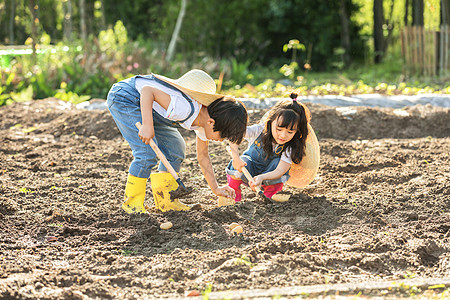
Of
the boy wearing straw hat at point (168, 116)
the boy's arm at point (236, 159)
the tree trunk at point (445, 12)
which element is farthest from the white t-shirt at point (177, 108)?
the tree trunk at point (445, 12)

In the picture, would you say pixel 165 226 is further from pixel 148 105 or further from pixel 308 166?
pixel 308 166

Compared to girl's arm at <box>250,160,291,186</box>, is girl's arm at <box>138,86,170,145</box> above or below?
above

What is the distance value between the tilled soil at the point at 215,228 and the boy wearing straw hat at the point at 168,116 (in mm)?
269

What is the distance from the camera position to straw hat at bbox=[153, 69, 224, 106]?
125 inches

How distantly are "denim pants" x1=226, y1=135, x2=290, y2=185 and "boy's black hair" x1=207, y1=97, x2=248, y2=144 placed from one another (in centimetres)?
72

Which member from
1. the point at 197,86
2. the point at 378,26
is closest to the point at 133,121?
the point at 197,86

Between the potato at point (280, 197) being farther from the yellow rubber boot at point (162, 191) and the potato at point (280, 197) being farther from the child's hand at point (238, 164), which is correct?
the yellow rubber boot at point (162, 191)

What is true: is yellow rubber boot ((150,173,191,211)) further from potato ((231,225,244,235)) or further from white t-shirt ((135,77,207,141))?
potato ((231,225,244,235))

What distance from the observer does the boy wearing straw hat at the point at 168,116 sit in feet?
10.3

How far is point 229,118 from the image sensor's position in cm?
308

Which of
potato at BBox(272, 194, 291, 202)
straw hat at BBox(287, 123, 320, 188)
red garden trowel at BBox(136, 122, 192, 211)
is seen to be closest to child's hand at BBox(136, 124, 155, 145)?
red garden trowel at BBox(136, 122, 192, 211)

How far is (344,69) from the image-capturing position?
12.6 m

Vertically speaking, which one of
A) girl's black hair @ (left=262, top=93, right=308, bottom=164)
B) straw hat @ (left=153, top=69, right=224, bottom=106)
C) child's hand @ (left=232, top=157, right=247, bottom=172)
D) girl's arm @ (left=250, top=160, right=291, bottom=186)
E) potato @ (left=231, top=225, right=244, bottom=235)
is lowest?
potato @ (left=231, top=225, right=244, bottom=235)

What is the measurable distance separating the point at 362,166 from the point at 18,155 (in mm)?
3288
